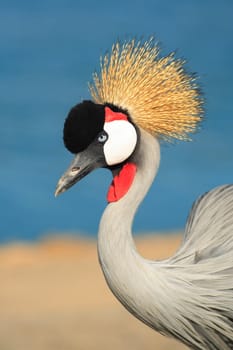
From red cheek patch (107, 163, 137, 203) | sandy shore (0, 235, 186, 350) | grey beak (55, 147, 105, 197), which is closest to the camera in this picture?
grey beak (55, 147, 105, 197)

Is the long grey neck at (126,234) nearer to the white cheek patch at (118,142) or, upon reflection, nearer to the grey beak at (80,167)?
the white cheek patch at (118,142)

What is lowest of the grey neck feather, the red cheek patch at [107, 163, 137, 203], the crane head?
the grey neck feather

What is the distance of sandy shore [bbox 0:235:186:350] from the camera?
10.8 meters

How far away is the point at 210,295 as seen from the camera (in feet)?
15.2

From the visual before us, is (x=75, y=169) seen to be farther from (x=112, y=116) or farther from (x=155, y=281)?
(x=155, y=281)

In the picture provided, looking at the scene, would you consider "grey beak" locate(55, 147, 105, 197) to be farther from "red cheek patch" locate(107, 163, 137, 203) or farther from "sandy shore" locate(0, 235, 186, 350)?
"sandy shore" locate(0, 235, 186, 350)

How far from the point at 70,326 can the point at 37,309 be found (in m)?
3.08

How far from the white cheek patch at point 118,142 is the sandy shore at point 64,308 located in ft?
15.2

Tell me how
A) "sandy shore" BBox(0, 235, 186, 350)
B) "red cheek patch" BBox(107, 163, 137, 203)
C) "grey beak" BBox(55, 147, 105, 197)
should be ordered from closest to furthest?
"grey beak" BBox(55, 147, 105, 197) → "red cheek patch" BBox(107, 163, 137, 203) → "sandy shore" BBox(0, 235, 186, 350)

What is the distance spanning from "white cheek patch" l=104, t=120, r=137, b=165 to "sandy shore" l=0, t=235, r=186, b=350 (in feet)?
15.2

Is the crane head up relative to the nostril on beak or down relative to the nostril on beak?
up

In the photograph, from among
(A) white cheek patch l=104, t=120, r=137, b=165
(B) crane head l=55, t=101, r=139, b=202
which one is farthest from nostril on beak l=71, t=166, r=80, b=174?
(A) white cheek patch l=104, t=120, r=137, b=165

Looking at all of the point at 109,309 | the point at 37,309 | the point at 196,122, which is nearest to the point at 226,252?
the point at 196,122

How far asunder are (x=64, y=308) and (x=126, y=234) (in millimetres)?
11289
